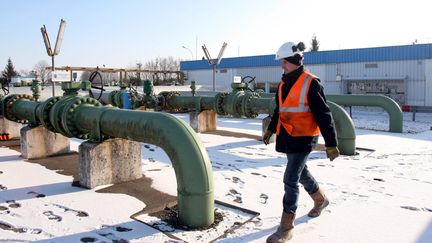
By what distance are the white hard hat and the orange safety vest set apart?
0.18 metres

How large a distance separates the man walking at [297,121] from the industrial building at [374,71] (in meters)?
17.3

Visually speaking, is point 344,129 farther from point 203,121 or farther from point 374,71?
point 374,71

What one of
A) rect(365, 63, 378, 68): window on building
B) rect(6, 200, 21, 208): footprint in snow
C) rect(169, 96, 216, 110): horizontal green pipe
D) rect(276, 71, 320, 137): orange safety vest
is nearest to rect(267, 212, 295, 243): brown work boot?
rect(276, 71, 320, 137): orange safety vest

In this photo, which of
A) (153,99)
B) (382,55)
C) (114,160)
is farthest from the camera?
(382,55)

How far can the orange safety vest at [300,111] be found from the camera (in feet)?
9.69

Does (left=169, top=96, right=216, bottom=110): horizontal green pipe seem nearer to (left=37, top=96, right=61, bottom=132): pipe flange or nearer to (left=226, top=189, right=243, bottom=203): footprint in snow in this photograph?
(left=37, top=96, right=61, bottom=132): pipe flange

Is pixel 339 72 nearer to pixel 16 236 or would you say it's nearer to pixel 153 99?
pixel 153 99

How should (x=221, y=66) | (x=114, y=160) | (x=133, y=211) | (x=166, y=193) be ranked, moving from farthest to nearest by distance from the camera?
(x=221, y=66)
(x=114, y=160)
(x=166, y=193)
(x=133, y=211)

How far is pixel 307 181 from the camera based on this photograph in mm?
3383

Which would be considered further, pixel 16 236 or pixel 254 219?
pixel 254 219

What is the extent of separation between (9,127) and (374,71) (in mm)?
17452

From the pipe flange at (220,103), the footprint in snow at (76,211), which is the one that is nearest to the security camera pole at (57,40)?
the pipe flange at (220,103)

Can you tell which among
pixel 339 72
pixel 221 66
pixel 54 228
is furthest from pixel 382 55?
pixel 54 228

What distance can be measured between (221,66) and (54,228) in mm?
24581
